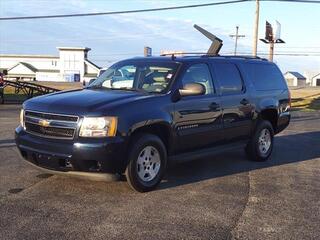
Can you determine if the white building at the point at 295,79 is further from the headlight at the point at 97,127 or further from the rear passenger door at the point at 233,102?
the headlight at the point at 97,127

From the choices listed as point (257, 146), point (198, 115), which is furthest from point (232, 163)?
point (198, 115)

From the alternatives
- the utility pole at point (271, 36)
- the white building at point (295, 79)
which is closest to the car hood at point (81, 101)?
the utility pole at point (271, 36)

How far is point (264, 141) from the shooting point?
9.83 metres

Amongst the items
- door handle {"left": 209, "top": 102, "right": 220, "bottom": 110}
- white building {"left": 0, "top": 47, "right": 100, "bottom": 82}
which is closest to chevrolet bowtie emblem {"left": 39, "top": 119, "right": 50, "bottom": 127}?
door handle {"left": 209, "top": 102, "right": 220, "bottom": 110}

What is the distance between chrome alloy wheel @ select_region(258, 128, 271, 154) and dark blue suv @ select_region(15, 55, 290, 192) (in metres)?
0.15

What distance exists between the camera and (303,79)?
12675 centimetres

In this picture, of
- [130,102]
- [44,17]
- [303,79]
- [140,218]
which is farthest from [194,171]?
[303,79]

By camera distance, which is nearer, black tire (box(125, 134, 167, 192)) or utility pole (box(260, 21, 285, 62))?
black tire (box(125, 134, 167, 192))

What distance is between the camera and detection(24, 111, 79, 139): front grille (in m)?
6.48

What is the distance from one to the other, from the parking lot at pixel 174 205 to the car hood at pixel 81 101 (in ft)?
3.60

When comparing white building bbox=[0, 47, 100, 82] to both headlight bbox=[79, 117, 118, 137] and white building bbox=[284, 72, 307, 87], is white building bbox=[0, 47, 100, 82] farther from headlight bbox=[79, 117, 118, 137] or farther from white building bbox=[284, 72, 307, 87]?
headlight bbox=[79, 117, 118, 137]

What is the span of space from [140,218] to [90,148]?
1131 mm

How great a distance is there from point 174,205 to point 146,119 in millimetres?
1203

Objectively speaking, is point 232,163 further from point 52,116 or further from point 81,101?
point 52,116
